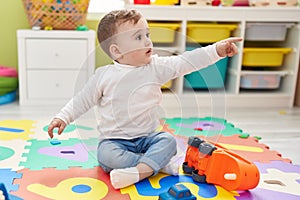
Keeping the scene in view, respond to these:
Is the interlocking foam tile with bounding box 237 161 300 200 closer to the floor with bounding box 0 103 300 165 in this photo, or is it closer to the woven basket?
the floor with bounding box 0 103 300 165

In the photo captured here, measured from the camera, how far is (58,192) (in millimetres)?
910

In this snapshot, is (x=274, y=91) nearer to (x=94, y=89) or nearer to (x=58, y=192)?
(x=94, y=89)

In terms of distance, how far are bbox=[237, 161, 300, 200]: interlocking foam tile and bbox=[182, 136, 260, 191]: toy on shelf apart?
3cm

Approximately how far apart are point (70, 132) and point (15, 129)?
20cm

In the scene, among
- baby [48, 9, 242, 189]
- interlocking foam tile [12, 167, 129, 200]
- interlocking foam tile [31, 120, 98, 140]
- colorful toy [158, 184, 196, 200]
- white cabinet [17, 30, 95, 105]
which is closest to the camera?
colorful toy [158, 184, 196, 200]

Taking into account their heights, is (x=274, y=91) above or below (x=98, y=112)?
below

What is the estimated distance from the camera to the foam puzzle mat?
91 centimetres

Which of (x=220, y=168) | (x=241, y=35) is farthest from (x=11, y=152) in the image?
(x=241, y=35)

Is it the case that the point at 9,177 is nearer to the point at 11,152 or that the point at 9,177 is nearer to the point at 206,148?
the point at 11,152

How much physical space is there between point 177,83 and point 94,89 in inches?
30.2

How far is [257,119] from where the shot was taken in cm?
167

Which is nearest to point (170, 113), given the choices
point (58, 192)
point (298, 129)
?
point (298, 129)

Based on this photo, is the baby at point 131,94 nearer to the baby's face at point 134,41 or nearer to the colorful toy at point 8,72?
the baby's face at point 134,41

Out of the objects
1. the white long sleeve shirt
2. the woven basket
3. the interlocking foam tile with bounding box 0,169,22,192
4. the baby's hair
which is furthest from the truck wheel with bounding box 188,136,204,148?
the woven basket
